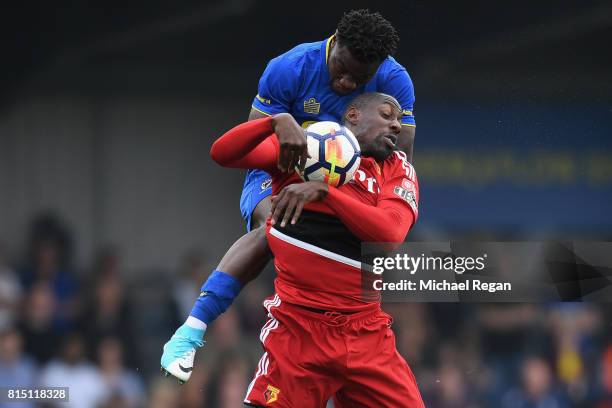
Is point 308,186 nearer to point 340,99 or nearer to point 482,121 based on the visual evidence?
point 340,99

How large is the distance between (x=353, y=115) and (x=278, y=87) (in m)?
0.55

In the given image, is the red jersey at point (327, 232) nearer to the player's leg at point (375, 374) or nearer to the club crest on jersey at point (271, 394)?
the player's leg at point (375, 374)

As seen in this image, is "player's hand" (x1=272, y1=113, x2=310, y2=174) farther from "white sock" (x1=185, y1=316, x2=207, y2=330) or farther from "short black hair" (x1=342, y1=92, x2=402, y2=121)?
→ "white sock" (x1=185, y1=316, x2=207, y2=330)

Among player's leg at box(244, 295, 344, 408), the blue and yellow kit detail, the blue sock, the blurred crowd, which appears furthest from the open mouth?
the blurred crowd

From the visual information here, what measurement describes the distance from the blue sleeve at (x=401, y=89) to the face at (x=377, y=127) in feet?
1.30

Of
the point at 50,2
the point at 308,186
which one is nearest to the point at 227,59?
the point at 50,2

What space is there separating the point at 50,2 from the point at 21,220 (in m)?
2.03

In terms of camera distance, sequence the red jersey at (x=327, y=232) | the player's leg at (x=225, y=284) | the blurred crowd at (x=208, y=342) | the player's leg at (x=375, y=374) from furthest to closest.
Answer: the blurred crowd at (x=208, y=342)
the player's leg at (x=225, y=284)
the player's leg at (x=375, y=374)
the red jersey at (x=327, y=232)

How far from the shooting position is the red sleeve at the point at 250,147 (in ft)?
13.9

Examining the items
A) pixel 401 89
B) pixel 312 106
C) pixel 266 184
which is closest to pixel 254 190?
pixel 266 184

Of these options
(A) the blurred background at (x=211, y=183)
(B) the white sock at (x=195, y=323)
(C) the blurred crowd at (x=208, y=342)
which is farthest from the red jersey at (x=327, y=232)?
(C) the blurred crowd at (x=208, y=342)

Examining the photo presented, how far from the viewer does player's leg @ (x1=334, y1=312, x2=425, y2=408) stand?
4.46 meters

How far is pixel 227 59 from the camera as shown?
10.3 metres

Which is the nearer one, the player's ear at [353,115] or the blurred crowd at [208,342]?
the player's ear at [353,115]
